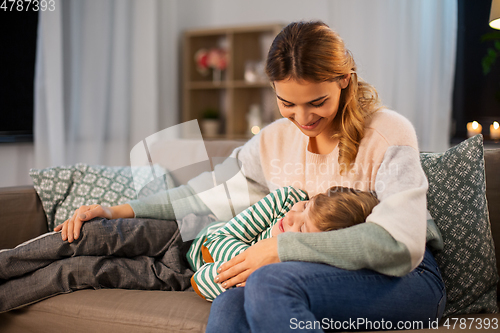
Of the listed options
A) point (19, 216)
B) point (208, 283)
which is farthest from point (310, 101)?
point (19, 216)

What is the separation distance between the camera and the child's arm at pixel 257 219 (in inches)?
49.6

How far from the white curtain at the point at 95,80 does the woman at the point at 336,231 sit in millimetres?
1496

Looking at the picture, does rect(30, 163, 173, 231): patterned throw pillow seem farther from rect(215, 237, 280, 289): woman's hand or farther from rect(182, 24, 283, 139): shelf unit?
rect(182, 24, 283, 139): shelf unit

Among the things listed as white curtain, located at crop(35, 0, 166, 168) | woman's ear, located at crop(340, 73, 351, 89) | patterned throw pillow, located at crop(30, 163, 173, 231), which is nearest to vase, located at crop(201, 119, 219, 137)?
white curtain, located at crop(35, 0, 166, 168)

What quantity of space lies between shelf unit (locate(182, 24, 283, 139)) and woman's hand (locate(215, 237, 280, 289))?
8.07 ft

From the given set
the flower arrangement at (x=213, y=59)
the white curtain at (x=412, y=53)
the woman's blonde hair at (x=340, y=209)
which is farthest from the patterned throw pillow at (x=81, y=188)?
the flower arrangement at (x=213, y=59)

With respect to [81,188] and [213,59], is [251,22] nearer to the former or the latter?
[213,59]

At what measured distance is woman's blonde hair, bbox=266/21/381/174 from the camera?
1078 millimetres

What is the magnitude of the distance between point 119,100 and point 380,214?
258 cm

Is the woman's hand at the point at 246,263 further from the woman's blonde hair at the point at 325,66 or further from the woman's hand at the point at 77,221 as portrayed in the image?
the woman's hand at the point at 77,221

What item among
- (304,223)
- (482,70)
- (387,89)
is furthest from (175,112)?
(304,223)

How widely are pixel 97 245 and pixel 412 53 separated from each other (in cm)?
261

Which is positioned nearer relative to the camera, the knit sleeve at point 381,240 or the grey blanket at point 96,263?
the knit sleeve at point 381,240

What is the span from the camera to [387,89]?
10.1 ft
